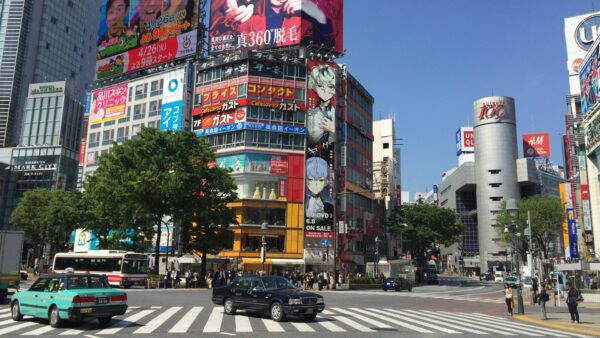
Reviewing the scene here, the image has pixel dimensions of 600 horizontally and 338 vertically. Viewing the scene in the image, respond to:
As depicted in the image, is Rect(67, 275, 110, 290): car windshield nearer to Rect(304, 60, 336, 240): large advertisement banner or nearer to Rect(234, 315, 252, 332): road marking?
Rect(234, 315, 252, 332): road marking

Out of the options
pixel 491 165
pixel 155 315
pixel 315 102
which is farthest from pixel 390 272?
pixel 491 165

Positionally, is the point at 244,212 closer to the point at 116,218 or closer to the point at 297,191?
the point at 297,191

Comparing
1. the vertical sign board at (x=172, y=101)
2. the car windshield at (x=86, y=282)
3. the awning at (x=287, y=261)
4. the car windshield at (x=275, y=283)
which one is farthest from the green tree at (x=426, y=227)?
the car windshield at (x=86, y=282)

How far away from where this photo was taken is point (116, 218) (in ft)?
147

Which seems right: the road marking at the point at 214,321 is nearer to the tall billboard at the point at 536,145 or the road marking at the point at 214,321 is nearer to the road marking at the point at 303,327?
the road marking at the point at 303,327

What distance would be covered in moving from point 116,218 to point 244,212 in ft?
57.0

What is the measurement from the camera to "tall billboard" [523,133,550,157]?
130250 millimetres

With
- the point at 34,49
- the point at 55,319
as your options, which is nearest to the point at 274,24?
the point at 55,319

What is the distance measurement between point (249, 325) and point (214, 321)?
65.7 inches

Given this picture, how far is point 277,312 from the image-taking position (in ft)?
56.7

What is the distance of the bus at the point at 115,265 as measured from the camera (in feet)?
129

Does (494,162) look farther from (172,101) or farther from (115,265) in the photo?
(115,265)

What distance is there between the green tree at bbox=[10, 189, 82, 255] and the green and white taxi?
36340 mm

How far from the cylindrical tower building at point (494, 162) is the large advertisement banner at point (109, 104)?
8750 cm
